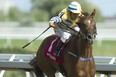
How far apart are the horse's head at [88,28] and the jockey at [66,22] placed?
387 mm

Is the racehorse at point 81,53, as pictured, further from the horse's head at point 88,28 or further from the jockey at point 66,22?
the jockey at point 66,22

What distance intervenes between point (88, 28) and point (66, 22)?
Result: 0.87 metres

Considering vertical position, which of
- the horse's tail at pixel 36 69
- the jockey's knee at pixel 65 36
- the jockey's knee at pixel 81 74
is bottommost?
the horse's tail at pixel 36 69

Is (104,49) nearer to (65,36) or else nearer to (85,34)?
(65,36)

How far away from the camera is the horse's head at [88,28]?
22.2ft

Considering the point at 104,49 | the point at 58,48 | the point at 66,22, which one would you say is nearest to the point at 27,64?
the point at 58,48

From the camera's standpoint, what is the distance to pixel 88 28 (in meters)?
6.85

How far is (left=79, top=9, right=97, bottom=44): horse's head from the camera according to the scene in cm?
677

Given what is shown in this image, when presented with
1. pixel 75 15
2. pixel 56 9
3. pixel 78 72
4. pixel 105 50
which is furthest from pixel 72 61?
pixel 56 9

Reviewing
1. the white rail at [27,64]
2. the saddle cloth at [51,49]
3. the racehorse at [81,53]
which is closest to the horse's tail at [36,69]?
the white rail at [27,64]

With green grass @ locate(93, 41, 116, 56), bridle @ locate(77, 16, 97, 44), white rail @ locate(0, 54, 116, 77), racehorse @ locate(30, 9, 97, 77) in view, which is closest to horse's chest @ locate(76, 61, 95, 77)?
racehorse @ locate(30, 9, 97, 77)

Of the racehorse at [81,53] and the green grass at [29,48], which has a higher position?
the racehorse at [81,53]

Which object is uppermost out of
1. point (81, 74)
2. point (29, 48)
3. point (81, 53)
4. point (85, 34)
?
point (85, 34)

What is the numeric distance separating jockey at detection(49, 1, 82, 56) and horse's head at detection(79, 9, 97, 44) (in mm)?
387
